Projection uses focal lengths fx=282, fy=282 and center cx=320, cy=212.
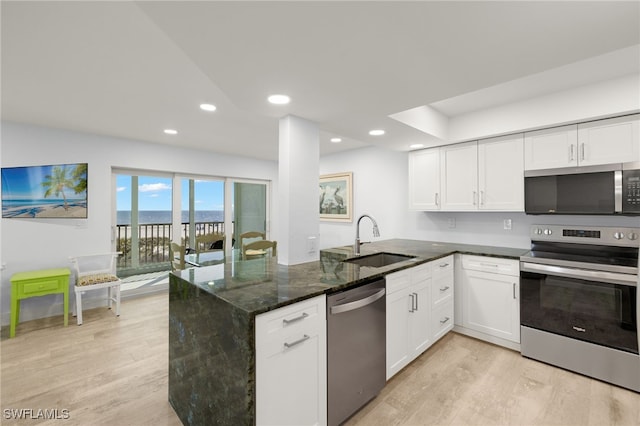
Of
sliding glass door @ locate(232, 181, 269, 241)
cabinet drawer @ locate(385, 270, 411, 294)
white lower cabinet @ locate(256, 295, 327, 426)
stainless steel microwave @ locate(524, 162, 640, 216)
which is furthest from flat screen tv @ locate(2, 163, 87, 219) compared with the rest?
stainless steel microwave @ locate(524, 162, 640, 216)

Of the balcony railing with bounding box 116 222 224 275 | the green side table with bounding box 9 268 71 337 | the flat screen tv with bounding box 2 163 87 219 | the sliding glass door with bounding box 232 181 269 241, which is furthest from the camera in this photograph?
the sliding glass door with bounding box 232 181 269 241

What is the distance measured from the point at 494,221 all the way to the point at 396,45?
2685 millimetres

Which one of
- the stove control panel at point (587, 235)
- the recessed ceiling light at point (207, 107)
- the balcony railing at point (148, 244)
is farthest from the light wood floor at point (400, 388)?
the recessed ceiling light at point (207, 107)

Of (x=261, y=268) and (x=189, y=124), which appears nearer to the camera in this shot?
(x=261, y=268)

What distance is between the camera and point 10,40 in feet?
5.49

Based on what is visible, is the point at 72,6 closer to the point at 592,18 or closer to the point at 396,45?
the point at 396,45

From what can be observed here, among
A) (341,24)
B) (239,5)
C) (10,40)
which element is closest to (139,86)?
(10,40)

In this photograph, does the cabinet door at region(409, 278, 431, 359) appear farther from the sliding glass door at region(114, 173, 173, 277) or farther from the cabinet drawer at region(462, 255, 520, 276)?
the sliding glass door at region(114, 173, 173, 277)

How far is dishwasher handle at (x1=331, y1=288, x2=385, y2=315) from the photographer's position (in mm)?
1646

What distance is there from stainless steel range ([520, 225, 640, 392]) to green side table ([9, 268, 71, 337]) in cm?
488

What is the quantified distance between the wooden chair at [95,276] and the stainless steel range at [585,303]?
4540 millimetres

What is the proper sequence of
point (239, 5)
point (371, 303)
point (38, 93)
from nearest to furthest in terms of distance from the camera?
point (239, 5), point (371, 303), point (38, 93)

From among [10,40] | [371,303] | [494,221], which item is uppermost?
[10,40]

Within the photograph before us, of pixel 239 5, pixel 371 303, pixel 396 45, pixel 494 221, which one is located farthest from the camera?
pixel 494 221
